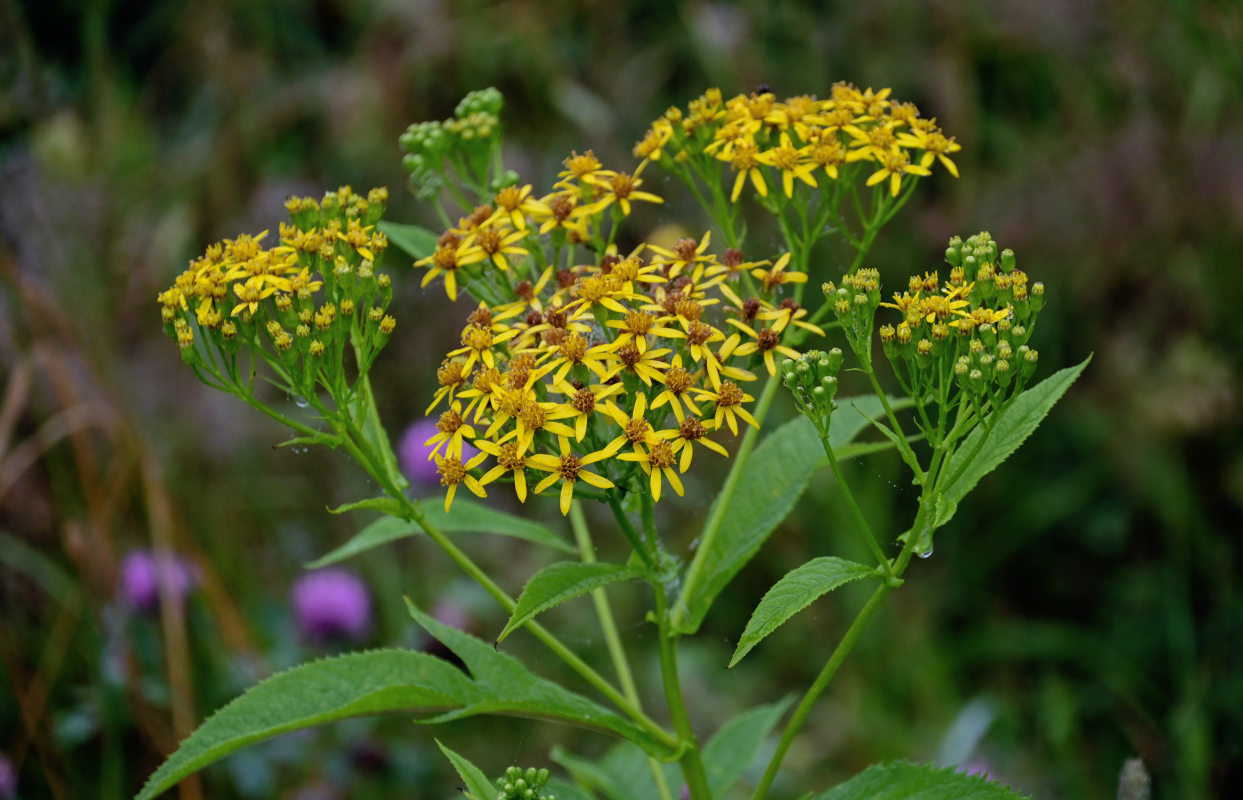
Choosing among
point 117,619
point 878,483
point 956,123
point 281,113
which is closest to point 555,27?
point 281,113

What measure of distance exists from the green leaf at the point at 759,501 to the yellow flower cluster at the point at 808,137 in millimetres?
579

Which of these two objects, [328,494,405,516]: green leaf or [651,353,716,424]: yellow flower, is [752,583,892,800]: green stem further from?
[328,494,405,516]: green leaf

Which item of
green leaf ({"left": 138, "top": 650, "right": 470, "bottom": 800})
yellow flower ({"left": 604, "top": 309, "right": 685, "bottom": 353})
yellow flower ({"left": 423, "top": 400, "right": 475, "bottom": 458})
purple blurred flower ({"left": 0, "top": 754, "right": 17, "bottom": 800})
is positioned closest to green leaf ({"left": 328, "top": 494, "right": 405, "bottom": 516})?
yellow flower ({"left": 423, "top": 400, "right": 475, "bottom": 458})

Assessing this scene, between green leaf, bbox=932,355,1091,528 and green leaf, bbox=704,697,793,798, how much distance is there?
1.06m

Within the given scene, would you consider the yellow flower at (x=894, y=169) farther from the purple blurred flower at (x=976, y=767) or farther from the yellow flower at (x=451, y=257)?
the purple blurred flower at (x=976, y=767)

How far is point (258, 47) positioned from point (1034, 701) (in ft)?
22.3

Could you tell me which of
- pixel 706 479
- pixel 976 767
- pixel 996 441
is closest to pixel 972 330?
pixel 996 441

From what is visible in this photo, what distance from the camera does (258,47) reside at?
25.9 ft

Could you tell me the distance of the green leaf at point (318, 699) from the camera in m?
1.95

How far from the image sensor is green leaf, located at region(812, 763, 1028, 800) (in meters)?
2.01

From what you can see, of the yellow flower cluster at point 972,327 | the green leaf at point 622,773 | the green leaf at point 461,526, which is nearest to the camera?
the yellow flower cluster at point 972,327

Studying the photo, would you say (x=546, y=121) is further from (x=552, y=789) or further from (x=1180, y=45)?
(x=552, y=789)

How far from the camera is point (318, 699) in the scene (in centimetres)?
207

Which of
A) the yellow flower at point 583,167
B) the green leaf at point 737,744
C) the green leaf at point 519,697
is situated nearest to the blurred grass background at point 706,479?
the green leaf at point 737,744
